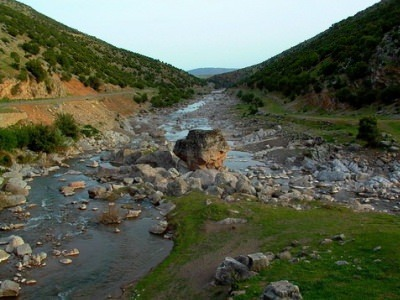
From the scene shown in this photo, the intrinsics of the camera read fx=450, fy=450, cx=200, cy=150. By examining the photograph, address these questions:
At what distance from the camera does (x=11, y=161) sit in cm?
3475

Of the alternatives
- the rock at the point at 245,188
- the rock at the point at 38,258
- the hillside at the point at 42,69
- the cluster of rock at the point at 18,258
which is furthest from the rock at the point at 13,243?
the hillside at the point at 42,69

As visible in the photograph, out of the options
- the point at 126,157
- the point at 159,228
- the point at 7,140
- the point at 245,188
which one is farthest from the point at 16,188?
the point at 245,188

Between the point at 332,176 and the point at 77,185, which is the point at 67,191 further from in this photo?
the point at 332,176

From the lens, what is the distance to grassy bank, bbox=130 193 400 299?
13078 millimetres

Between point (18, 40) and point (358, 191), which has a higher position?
point (18, 40)

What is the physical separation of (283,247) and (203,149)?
1737cm

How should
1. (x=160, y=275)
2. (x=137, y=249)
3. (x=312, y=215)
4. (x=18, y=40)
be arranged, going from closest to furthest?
1. (x=160, y=275)
2. (x=137, y=249)
3. (x=312, y=215)
4. (x=18, y=40)

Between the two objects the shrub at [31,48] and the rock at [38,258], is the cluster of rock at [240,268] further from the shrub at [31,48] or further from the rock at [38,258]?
the shrub at [31,48]

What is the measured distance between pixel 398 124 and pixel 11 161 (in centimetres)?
3296

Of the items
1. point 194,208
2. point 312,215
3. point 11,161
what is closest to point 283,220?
point 312,215

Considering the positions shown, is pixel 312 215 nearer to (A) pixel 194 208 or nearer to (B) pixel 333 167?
(A) pixel 194 208

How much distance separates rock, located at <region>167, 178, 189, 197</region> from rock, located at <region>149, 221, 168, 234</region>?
505 cm

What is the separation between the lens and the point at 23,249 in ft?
63.6

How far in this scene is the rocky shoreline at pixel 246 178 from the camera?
2555 cm
